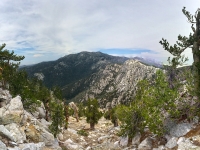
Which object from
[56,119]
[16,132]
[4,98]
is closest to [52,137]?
[56,119]

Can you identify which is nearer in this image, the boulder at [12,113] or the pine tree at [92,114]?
the boulder at [12,113]

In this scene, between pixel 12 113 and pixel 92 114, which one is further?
pixel 92 114

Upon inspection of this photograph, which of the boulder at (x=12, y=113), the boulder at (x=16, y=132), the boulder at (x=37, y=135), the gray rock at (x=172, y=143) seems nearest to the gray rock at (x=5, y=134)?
the boulder at (x=16, y=132)

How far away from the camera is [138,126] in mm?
26438

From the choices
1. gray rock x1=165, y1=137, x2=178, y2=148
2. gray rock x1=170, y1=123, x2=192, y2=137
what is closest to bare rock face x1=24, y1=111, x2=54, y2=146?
gray rock x1=165, y1=137, x2=178, y2=148

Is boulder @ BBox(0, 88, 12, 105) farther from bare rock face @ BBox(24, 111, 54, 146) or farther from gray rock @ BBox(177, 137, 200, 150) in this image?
gray rock @ BBox(177, 137, 200, 150)

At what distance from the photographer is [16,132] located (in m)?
21.2

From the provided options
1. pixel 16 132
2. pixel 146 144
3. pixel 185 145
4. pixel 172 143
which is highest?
pixel 16 132

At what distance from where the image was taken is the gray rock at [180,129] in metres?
21.1

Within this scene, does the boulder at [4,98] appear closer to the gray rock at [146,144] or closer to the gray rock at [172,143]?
the gray rock at [146,144]

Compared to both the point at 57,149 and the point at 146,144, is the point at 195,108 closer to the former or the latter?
the point at 146,144

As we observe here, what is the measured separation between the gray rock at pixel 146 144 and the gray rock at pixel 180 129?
9.72 ft

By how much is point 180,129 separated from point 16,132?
63.9 feet

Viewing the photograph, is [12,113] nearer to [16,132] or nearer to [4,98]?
[16,132]
